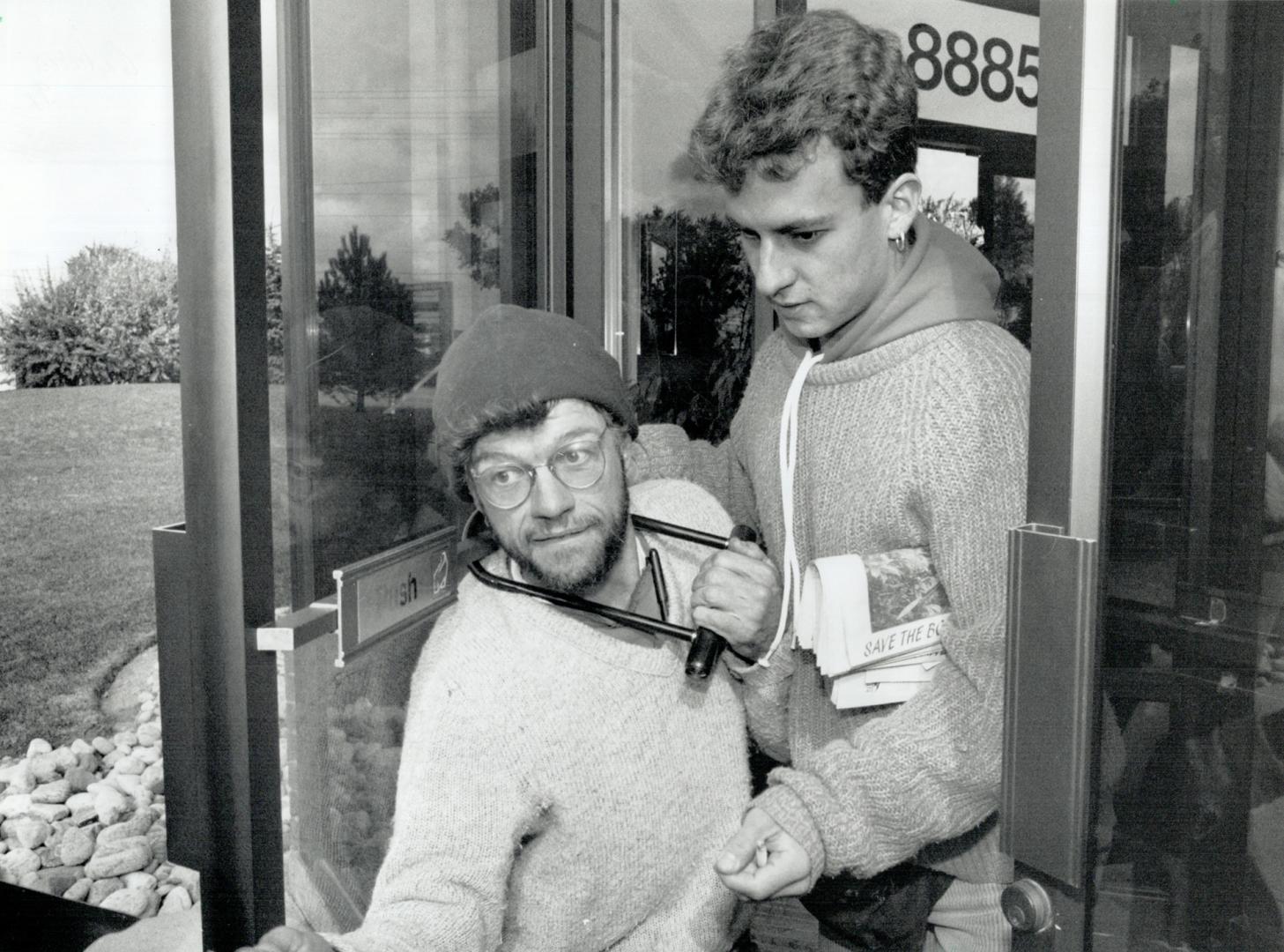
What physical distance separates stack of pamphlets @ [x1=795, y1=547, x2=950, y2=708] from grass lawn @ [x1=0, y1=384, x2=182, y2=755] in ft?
15.7

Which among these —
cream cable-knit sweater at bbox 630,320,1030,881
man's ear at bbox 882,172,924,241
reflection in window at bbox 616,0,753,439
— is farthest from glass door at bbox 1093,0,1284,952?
reflection in window at bbox 616,0,753,439

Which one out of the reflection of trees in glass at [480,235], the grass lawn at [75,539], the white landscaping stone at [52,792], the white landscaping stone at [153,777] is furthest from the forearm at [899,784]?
the grass lawn at [75,539]

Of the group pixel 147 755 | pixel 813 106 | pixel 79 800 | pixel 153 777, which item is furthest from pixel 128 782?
pixel 813 106

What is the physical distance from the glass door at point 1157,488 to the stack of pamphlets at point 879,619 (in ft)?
0.91

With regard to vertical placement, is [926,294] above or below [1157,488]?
above

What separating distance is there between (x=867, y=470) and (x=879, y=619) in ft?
0.66

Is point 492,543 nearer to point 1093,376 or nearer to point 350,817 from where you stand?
point 350,817

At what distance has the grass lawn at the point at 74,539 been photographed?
19.1 feet

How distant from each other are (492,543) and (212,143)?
905 millimetres

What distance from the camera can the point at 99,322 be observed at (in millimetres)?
5285

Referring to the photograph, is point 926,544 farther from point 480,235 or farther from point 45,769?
point 45,769

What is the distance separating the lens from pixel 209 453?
5.48 ft

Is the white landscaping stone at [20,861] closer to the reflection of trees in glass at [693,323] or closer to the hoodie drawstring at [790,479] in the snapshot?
the reflection of trees in glass at [693,323]

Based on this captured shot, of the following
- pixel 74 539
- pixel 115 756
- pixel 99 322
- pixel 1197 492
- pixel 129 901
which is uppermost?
pixel 99 322
